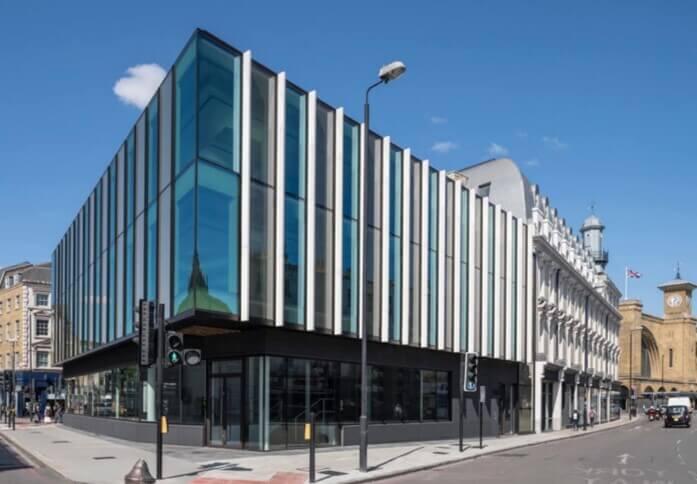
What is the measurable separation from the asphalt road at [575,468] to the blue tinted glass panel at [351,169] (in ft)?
31.3

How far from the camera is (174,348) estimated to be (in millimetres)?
17375

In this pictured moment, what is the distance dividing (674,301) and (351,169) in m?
120

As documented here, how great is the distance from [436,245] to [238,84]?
13.5 metres

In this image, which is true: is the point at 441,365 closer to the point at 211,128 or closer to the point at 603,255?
the point at 211,128

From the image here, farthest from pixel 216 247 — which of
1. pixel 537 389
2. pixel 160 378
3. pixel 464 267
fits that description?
pixel 537 389

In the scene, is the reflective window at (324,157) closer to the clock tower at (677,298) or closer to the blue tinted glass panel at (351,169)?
the blue tinted glass panel at (351,169)

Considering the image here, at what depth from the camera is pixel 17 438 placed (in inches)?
1361

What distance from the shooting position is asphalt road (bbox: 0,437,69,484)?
18183 millimetres

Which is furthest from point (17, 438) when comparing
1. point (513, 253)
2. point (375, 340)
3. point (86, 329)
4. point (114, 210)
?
point (513, 253)

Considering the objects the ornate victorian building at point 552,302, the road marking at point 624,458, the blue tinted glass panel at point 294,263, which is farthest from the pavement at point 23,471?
the ornate victorian building at point 552,302

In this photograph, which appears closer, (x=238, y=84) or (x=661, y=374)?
(x=238, y=84)

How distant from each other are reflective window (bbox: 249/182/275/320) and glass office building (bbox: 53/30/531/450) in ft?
0.17

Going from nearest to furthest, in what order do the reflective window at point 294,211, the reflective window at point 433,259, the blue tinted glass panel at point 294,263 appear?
the blue tinted glass panel at point 294,263, the reflective window at point 294,211, the reflective window at point 433,259

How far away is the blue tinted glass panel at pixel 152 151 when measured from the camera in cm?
2638
